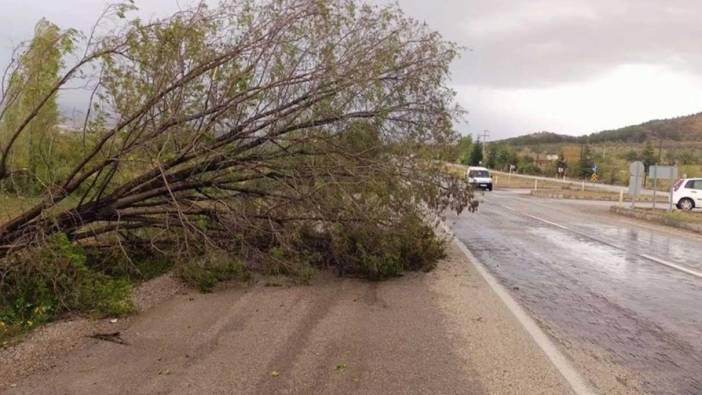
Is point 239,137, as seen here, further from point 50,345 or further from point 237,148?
point 50,345

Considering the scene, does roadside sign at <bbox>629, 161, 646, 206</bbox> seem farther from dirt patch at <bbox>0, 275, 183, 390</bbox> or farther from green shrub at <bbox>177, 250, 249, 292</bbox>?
dirt patch at <bbox>0, 275, 183, 390</bbox>

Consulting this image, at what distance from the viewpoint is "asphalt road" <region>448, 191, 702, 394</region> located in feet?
17.1

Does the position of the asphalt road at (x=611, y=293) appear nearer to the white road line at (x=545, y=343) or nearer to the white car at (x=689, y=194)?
the white road line at (x=545, y=343)

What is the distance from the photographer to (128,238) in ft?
26.7

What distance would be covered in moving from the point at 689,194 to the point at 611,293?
75.5ft

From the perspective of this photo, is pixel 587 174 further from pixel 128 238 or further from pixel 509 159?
pixel 128 238

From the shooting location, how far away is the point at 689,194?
27.7 m

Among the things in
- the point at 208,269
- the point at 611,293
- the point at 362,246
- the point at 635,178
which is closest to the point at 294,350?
the point at 208,269

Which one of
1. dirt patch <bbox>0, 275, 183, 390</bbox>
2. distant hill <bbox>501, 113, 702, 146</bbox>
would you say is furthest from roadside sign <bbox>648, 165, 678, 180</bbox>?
distant hill <bbox>501, 113, 702, 146</bbox>

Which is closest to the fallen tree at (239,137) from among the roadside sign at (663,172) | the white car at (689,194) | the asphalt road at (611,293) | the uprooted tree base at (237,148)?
the uprooted tree base at (237,148)

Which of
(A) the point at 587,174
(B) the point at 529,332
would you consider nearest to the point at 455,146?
(B) the point at 529,332

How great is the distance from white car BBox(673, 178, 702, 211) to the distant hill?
10509 centimetres

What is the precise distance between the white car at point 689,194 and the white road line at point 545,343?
22877 mm

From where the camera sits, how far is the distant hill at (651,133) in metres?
126
